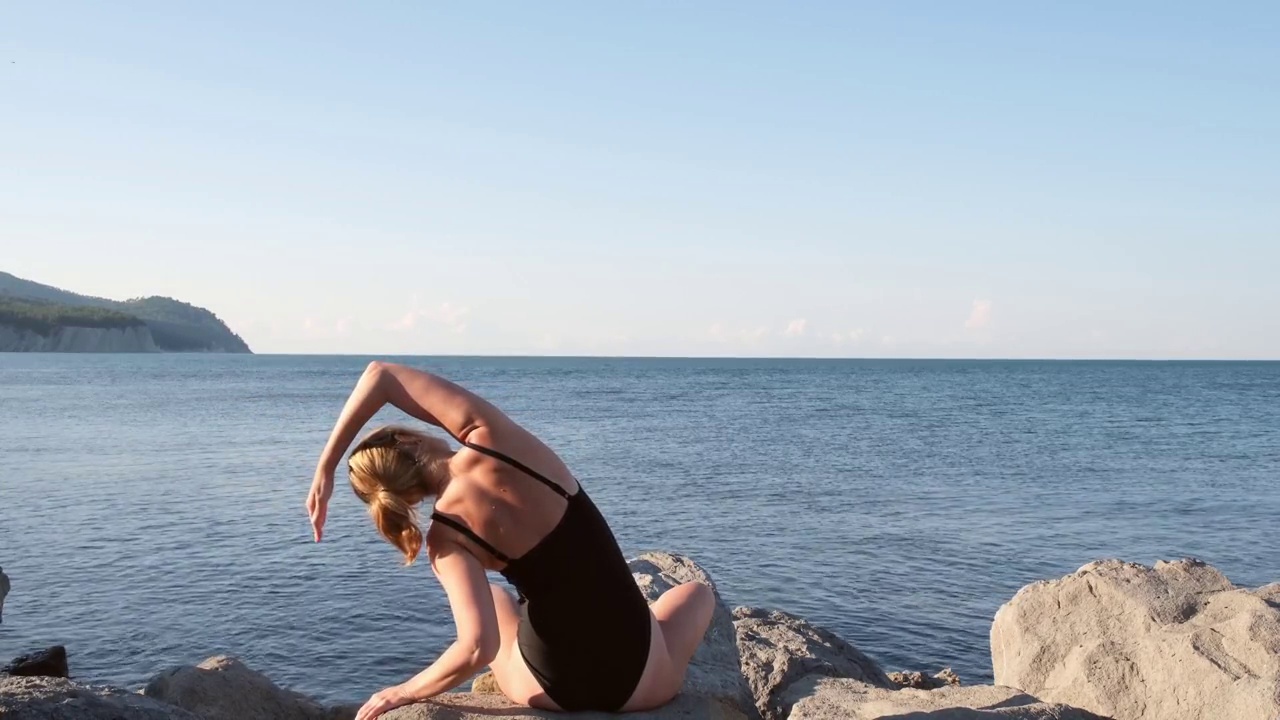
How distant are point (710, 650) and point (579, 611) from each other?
1.73m

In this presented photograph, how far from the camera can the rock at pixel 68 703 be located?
3.64 m

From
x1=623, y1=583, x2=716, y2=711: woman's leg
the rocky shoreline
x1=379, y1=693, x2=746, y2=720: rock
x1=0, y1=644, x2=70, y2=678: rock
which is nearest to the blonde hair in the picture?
x1=379, y1=693, x2=746, y2=720: rock

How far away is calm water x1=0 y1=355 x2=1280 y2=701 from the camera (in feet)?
36.9

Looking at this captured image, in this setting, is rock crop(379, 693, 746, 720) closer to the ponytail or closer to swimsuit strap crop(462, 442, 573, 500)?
the ponytail

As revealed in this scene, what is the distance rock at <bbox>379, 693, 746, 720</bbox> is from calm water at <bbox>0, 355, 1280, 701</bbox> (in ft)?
16.6

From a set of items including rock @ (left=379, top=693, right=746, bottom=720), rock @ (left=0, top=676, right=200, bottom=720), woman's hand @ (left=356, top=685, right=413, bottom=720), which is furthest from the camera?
rock @ (left=379, top=693, right=746, bottom=720)

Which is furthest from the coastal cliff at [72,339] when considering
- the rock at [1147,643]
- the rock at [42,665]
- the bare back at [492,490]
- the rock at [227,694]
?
the bare back at [492,490]

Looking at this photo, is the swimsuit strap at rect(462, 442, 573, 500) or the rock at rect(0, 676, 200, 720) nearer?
the rock at rect(0, 676, 200, 720)

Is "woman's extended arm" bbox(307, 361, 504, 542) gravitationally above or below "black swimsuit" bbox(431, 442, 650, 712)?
above

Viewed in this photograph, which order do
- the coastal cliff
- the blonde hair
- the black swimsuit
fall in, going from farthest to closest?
the coastal cliff
the black swimsuit
the blonde hair

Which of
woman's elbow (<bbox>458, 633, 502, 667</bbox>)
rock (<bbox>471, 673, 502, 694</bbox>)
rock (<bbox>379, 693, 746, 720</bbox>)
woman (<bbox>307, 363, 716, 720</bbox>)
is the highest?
woman (<bbox>307, 363, 716, 720</bbox>)

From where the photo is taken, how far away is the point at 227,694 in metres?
6.23

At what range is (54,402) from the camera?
4947cm

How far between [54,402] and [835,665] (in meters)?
50.9
